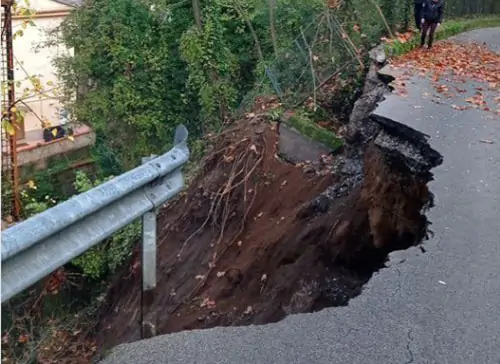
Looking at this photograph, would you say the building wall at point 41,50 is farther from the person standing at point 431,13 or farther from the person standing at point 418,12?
the person standing at point 431,13

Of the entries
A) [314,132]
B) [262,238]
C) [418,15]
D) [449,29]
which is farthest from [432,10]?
[262,238]

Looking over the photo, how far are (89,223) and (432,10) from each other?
13841 mm

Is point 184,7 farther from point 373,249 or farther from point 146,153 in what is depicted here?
point 373,249

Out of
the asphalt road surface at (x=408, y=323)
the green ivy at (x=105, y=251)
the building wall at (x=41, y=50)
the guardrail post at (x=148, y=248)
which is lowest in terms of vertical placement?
the green ivy at (x=105, y=251)

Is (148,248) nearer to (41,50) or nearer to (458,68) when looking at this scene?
(458,68)

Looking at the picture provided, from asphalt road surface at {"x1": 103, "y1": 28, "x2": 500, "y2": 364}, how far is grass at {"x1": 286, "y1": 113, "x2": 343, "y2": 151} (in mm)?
5071

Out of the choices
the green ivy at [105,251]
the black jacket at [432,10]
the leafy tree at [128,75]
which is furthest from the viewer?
the leafy tree at [128,75]

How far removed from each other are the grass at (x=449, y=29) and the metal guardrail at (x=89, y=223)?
1095 centimetres

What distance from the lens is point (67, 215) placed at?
3.29 metres

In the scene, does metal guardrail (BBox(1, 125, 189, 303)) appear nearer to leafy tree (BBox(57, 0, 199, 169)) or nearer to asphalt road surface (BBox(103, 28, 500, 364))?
asphalt road surface (BBox(103, 28, 500, 364))

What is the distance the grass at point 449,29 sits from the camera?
14950mm

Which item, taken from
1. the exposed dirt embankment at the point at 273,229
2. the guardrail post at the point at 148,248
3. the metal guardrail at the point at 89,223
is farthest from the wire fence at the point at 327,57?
the guardrail post at the point at 148,248

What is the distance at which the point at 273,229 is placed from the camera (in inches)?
383

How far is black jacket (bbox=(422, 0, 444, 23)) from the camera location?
1553 cm
